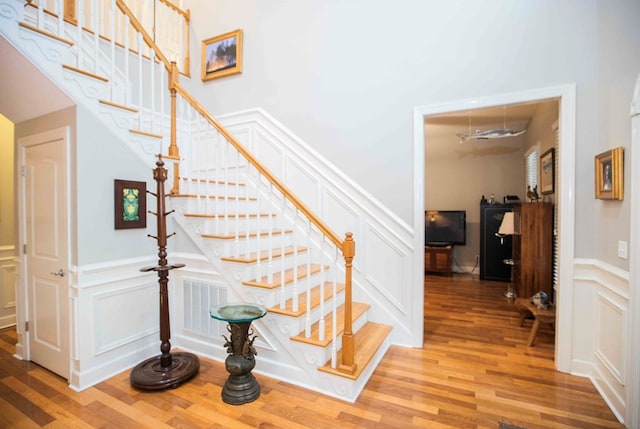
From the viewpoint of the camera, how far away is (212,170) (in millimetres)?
3885

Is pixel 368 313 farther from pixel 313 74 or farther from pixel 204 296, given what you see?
pixel 313 74

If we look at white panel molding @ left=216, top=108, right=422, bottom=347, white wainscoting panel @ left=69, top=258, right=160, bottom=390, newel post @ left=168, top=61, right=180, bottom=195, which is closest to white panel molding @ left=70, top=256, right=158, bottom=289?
white wainscoting panel @ left=69, top=258, right=160, bottom=390

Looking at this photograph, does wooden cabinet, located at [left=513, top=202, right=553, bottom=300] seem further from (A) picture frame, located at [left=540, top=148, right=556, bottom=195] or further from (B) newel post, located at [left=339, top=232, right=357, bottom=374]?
(B) newel post, located at [left=339, top=232, right=357, bottom=374]

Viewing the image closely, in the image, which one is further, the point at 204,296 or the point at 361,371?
the point at 204,296

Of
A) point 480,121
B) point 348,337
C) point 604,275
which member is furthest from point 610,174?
point 480,121

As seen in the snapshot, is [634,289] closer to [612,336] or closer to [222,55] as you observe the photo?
[612,336]

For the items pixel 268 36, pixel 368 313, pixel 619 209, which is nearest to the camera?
pixel 619 209

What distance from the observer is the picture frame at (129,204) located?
268 cm

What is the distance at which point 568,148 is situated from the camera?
8.54 ft

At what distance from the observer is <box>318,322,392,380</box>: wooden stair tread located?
7.66 feet

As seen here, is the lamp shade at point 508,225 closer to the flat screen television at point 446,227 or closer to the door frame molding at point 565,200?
the flat screen television at point 446,227

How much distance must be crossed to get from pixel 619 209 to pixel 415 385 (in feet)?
6.55

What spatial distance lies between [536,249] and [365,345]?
2750 mm

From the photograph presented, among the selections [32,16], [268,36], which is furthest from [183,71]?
[32,16]
